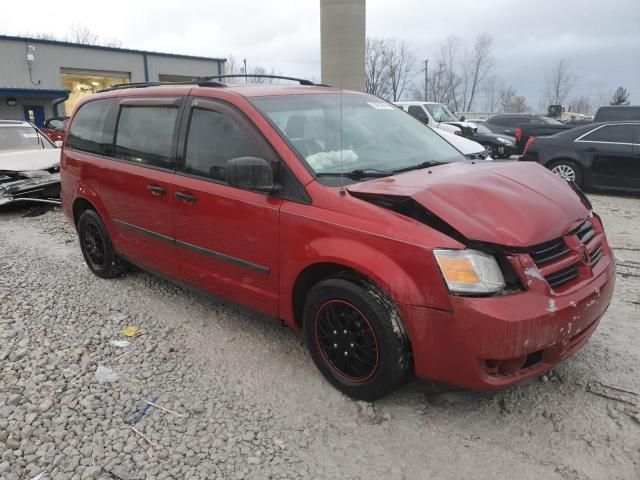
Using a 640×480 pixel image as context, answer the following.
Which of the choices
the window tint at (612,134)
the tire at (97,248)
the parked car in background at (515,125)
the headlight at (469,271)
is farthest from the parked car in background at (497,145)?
the headlight at (469,271)

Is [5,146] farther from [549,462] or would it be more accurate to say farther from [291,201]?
[549,462]

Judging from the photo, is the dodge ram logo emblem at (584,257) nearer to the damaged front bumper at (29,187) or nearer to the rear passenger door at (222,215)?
the rear passenger door at (222,215)

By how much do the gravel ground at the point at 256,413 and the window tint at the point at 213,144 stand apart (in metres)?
1.26

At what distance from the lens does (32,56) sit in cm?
2928

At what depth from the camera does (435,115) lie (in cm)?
1519

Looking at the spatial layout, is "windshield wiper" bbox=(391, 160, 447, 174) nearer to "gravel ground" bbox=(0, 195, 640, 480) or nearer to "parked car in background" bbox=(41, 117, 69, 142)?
"gravel ground" bbox=(0, 195, 640, 480)

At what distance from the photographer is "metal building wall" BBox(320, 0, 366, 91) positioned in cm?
2269

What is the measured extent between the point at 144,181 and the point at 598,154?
28.3ft

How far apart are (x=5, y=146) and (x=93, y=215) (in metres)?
5.82

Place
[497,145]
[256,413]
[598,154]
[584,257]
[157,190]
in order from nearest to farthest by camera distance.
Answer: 1. [584,257]
2. [256,413]
3. [157,190]
4. [598,154]
5. [497,145]

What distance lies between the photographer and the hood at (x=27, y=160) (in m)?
8.45

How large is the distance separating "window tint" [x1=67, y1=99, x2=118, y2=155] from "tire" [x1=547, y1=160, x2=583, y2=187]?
8.21 meters

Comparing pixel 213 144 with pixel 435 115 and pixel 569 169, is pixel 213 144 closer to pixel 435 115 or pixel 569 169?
pixel 569 169

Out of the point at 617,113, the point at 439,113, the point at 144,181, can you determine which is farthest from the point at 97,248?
the point at 617,113
